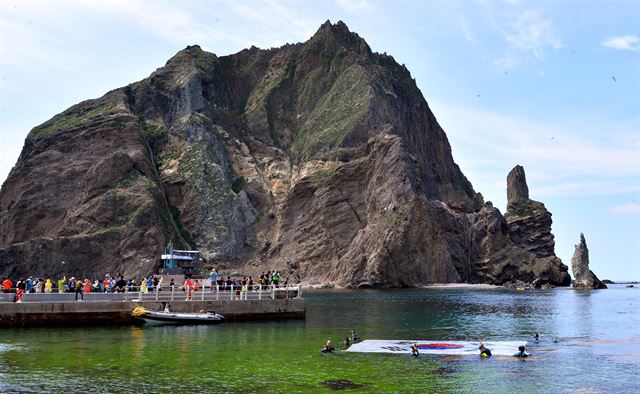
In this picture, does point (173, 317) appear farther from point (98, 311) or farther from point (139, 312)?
point (98, 311)

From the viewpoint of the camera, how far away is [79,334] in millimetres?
48094

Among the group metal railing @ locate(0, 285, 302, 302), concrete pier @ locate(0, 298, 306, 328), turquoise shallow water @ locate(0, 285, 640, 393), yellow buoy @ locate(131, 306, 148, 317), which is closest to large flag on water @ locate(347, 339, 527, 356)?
turquoise shallow water @ locate(0, 285, 640, 393)

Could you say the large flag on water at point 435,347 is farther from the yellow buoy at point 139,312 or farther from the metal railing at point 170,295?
the yellow buoy at point 139,312

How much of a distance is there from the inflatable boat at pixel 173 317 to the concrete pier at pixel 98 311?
122cm

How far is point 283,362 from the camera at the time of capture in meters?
36.7

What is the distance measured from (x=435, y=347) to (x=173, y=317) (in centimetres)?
2309

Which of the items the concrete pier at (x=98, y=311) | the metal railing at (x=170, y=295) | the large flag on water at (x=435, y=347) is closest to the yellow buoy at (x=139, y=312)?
the concrete pier at (x=98, y=311)

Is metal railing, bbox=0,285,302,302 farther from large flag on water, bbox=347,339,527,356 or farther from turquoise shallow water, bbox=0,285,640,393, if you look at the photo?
large flag on water, bbox=347,339,527,356

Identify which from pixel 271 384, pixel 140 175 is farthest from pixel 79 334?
pixel 140 175

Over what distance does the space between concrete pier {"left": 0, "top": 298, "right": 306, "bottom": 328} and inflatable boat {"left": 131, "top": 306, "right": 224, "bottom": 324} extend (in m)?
1.22

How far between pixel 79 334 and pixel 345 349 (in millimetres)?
21078

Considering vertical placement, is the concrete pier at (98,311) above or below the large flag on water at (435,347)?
above

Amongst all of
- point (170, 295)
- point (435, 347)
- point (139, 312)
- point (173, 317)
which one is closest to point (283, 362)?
point (435, 347)

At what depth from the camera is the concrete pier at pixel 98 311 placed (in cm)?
5244
